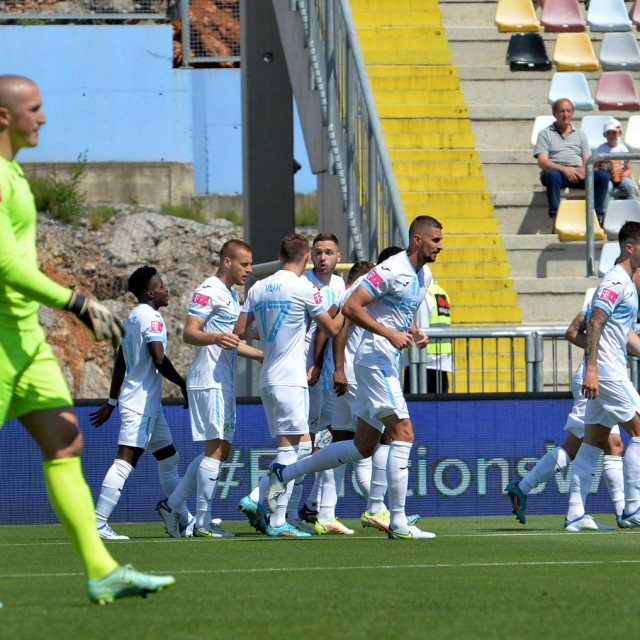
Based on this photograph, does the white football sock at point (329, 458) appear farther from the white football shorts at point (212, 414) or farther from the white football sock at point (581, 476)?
the white football sock at point (581, 476)

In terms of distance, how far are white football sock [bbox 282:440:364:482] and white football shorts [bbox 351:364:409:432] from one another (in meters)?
0.27

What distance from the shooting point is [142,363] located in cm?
1084

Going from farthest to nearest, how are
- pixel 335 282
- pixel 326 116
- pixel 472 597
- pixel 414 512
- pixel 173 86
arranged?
1. pixel 173 86
2. pixel 326 116
3. pixel 414 512
4. pixel 335 282
5. pixel 472 597

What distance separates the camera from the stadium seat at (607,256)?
1645 cm

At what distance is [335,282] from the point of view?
11742mm

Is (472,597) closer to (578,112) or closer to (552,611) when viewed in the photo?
A: (552,611)

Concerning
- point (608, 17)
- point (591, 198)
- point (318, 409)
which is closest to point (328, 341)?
point (318, 409)

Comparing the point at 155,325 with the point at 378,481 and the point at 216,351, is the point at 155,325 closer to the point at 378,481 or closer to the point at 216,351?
the point at 216,351

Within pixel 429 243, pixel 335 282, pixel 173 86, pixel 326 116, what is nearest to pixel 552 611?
pixel 429 243

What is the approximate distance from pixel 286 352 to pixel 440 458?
3.18 meters

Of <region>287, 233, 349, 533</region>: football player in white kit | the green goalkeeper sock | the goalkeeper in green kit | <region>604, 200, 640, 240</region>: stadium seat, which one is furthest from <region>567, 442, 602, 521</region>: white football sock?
<region>604, 200, 640, 240</region>: stadium seat

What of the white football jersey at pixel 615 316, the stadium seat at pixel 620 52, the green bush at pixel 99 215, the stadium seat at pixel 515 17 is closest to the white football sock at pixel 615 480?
the white football jersey at pixel 615 316

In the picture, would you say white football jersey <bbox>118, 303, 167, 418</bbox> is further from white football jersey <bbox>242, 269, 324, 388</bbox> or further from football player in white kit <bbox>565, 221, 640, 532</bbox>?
football player in white kit <bbox>565, 221, 640, 532</bbox>

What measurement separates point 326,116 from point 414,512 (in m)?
6.25
